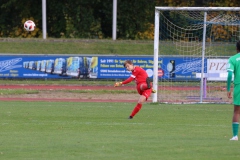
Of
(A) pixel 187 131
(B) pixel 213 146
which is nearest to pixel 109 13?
(A) pixel 187 131

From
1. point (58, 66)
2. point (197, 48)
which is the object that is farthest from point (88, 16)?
point (197, 48)

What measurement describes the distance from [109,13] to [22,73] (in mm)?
17155

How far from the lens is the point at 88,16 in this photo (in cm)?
4759

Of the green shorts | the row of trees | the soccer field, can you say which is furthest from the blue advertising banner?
the green shorts

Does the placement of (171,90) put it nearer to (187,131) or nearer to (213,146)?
(187,131)

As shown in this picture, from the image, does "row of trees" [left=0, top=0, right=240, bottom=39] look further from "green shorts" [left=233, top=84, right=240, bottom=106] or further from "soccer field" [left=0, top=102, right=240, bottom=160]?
"green shorts" [left=233, top=84, right=240, bottom=106]

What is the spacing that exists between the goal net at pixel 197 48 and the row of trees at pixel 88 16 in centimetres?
1777

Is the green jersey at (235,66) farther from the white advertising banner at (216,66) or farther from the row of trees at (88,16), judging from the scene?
the row of trees at (88,16)

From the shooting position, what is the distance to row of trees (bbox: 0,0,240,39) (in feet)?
155

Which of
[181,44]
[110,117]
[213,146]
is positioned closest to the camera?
[213,146]

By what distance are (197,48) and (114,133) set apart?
572 inches

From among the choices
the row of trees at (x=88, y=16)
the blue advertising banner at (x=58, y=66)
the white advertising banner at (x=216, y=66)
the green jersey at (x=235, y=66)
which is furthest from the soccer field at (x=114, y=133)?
the row of trees at (x=88, y=16)

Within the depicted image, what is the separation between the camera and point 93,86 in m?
32.6

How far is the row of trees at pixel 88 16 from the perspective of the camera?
155 ft
